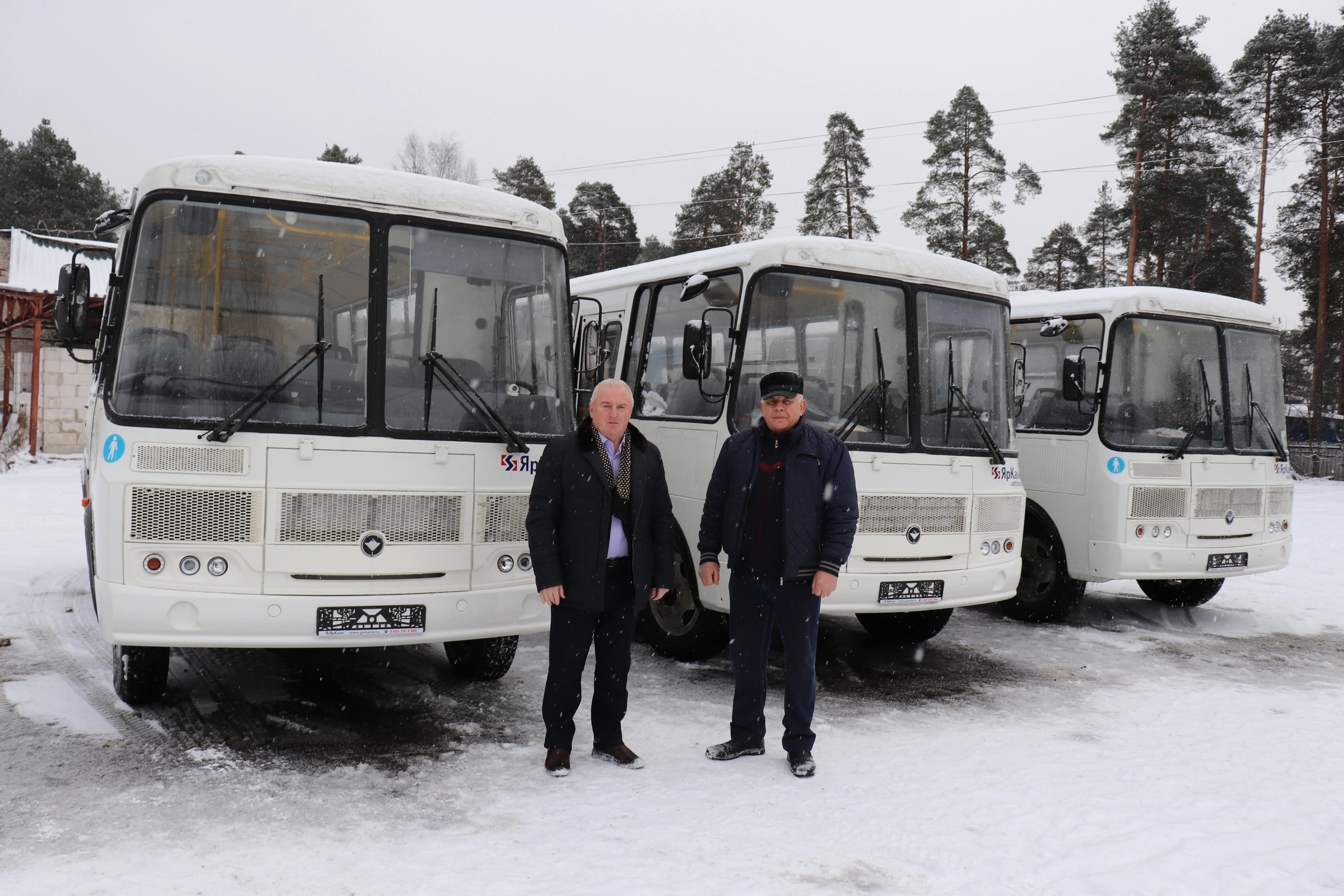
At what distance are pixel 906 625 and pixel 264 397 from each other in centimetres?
531

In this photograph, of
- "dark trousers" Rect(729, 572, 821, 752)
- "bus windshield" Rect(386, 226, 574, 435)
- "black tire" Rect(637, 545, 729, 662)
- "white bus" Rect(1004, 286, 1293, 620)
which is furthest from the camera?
"white bus" Rect(1004, 286, 1293, 620)

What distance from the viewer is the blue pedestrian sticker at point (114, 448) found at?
4.68 m

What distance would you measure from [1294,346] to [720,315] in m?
42.2

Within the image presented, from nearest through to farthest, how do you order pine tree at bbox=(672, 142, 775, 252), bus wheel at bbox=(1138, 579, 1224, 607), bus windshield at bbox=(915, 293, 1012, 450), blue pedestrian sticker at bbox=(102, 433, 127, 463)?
blue pedestrian sticker at bbox=(102, 433, 127, 463) < bus windshield at bbox=(915, 293, 1012, 450) < bus wheel at bbox=(1138, 579, 1224, 607) < pine tree at bbox=(672, 142, 775, 252)

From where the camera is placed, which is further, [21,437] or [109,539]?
[21,437]

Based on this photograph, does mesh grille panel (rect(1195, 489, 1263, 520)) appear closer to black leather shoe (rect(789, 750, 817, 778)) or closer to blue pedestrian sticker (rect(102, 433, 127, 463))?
black leather shoe (rect(789, 750, 817, 778))

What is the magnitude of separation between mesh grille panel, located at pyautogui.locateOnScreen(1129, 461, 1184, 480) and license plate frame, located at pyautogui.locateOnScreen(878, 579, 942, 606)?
2.79 m

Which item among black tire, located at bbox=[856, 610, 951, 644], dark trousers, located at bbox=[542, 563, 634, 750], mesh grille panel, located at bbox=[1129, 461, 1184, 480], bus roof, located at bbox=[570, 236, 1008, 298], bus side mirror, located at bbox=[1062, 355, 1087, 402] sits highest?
bus roof, located at bbox=[570, 236, 1008, 298]

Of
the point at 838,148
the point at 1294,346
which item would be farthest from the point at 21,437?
the point at 1294,346

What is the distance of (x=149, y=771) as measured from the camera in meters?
4.64

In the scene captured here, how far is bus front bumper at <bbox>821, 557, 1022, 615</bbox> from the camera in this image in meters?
6.33

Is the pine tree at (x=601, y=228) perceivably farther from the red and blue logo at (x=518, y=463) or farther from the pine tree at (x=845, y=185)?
the red and blue logo at (x=518, y=463)

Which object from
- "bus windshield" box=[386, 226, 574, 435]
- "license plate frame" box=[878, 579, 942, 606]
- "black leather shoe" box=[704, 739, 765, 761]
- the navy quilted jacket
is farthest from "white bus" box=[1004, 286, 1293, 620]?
"bus windshield" box=[386, 226, 574, 435]

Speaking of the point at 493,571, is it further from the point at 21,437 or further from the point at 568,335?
the point at 21,437
